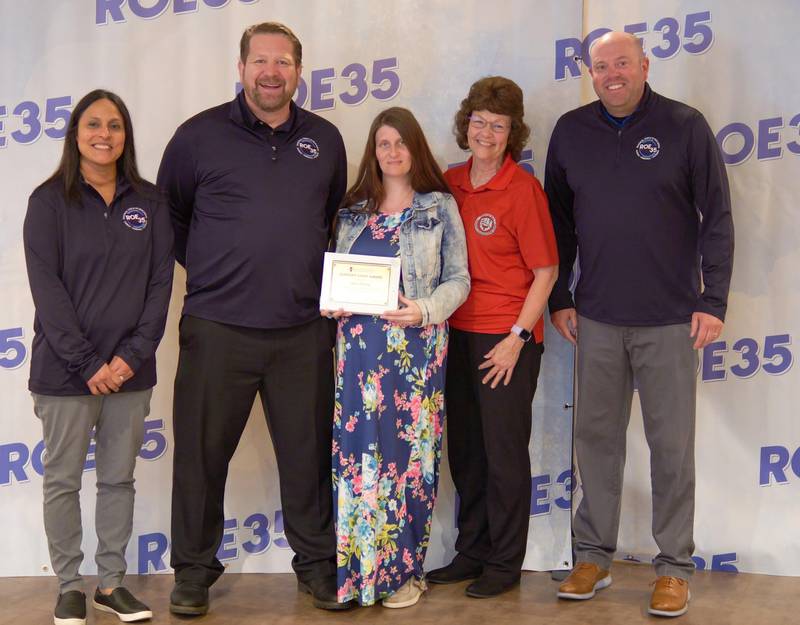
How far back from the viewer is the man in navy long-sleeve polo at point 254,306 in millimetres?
3221

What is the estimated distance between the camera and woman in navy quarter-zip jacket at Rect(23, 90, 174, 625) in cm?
306

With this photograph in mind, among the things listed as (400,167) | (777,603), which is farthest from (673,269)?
(777,603)

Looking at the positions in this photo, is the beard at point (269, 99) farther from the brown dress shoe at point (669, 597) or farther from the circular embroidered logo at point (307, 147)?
the brown dress shoe at point (669, 597)

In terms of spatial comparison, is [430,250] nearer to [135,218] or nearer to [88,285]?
[135,218]

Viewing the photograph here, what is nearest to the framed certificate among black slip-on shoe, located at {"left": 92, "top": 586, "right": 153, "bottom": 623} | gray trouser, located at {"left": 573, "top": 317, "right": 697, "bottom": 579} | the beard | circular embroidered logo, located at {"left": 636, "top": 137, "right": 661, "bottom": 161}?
the beard

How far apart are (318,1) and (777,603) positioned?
9.55ft

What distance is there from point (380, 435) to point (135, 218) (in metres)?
1.10

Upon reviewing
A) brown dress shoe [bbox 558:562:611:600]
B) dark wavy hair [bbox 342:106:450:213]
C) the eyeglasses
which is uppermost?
the eyeglasses

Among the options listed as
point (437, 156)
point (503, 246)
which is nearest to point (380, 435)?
point (503, 246)

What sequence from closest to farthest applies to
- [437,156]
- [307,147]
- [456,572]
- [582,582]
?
[307,147] → [582,582] → [456,572] → [437,156]

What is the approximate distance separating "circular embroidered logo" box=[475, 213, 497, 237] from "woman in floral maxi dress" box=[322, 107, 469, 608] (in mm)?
89

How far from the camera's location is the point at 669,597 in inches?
129

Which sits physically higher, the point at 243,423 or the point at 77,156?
the point at 77,156

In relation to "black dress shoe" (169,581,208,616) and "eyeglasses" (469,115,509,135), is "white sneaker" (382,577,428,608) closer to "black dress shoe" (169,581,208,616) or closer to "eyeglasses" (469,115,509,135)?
"black dress shoe" (169,581,208,616)
